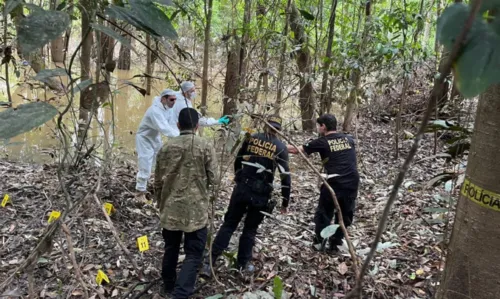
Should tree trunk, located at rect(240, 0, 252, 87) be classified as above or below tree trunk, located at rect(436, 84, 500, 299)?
above

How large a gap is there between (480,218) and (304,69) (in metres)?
6.70

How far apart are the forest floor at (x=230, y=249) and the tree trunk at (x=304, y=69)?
2.90 metres

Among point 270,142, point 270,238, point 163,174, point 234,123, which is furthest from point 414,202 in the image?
point 163,174

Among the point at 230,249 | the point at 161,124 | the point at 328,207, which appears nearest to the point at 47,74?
the point at 230,249

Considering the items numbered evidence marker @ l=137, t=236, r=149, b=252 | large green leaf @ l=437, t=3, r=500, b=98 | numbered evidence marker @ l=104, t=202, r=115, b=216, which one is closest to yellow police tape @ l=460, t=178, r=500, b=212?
large green leaf @ l=437, t=3, r=500, b=98

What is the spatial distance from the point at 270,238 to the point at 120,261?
1502 mm

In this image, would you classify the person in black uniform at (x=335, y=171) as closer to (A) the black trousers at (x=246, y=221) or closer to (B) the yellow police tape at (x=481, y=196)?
(A) the black trousers at (x=246, y=221)

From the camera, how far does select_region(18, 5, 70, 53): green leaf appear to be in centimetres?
74

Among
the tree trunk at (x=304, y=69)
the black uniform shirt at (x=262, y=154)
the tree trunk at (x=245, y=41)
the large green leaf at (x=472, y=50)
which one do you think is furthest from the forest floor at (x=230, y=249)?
the tree trunk at (x=304, y=69)

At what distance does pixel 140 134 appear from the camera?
17.1 feet

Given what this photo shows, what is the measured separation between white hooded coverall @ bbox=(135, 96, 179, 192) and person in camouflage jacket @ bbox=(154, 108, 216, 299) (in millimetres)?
1836

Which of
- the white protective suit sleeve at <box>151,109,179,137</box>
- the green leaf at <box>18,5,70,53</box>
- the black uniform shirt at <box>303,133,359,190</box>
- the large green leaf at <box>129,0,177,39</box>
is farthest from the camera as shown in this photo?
the white protective suit sleeve at <box>151,109,179,137</box>

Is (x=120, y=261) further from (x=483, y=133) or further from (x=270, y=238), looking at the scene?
(x=483, y=133)

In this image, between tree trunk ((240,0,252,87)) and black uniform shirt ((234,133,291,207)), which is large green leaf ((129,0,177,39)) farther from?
tree trunk ((240,0,252,87))
